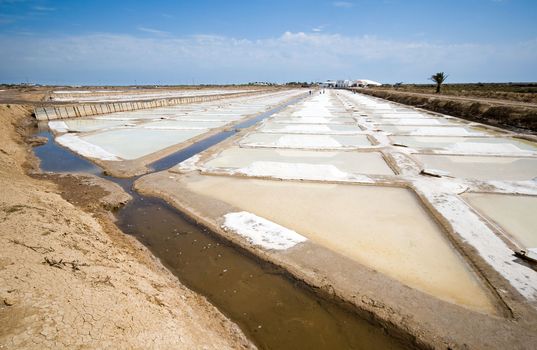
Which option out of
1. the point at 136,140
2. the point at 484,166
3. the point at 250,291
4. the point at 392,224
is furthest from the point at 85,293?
the point at 136,140

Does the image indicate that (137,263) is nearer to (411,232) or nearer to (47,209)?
(47,209)

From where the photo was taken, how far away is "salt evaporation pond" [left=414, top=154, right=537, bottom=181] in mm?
7242

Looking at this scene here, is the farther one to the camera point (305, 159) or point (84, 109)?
point (84, 109)

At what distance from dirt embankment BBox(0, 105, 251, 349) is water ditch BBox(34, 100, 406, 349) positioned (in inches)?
8.1

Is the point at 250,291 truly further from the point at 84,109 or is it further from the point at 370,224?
the point at 84,109

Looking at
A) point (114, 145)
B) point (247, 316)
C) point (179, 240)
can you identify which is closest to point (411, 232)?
point (247, 316)

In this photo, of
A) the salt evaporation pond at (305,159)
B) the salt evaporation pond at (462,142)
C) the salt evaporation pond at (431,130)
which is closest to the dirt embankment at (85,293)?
the salt evaporation pond at (305,159)

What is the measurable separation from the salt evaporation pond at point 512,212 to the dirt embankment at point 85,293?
4.41 m

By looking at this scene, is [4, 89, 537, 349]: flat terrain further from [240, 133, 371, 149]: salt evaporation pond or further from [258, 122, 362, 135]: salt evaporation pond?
[258, 122, 362, 135]: salt evaporation pond

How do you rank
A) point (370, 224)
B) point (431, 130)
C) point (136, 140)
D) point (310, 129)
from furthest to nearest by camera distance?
1. point (310, 129)
2. point (431, 130)
3. point (136, 140)
4. point (370, 224)

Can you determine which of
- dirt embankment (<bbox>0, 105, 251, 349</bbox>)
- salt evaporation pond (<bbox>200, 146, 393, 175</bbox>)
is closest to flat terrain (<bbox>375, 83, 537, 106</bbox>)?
salt evaporation pond (<bbox>200, 146, 393, 175</bbox>)

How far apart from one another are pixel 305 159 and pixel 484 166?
5.00m

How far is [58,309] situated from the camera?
2143mm

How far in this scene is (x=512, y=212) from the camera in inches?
203
